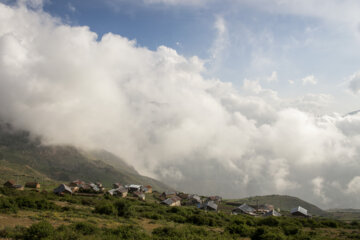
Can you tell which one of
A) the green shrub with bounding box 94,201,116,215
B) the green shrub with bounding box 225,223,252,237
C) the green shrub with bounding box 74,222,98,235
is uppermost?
the green shrub with bounding box 74,222,98,235

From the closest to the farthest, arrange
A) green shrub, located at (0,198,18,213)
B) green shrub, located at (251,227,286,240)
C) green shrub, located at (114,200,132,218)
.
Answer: green shrub, located at (251,227,286,240) → green shrub, located at (0,198,18,213) → green shrub, located at (114,200,132,218)

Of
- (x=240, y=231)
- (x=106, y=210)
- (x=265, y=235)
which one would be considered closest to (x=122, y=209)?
(x=106, y=210)

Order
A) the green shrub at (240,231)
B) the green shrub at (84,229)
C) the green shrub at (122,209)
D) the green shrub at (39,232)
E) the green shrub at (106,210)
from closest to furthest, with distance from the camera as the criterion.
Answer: the green shrub at (39,232) < the green shrub at (84,229) < the green shrub at (240,231) < the green shrub at (106,210) < the green shrub at (122,209)

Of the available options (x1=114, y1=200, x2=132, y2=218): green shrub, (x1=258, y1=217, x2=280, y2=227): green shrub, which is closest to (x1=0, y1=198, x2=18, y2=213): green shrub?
(x1=114, y1=200, x2=132, y2=218): green shrub

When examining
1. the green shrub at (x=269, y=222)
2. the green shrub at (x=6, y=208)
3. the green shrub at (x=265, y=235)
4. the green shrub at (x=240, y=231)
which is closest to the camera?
the green shrub at (x=265, y=235)

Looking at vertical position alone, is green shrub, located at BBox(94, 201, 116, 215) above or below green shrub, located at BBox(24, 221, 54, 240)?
below

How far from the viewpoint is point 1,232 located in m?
16.0

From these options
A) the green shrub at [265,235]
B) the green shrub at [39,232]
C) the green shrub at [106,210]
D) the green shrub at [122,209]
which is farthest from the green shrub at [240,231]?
the green shrub at [39,232]

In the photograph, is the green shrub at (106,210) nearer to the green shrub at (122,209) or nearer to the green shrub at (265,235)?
the green shrub at (122,209)

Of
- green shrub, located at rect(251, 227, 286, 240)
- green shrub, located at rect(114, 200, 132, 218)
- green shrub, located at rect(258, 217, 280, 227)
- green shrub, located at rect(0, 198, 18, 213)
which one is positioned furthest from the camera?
green shrub, located at rect(258, 217, 280, 227)

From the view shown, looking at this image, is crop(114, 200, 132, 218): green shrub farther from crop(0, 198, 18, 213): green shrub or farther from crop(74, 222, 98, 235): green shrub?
crop(74, 222, 98, 235): green shrub

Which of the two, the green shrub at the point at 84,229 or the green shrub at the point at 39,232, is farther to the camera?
the green shrub at the point at 84,229

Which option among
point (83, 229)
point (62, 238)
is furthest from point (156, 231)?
point (62, 238)

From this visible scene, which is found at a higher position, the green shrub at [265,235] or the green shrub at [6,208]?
the green shrub at [265,235]
